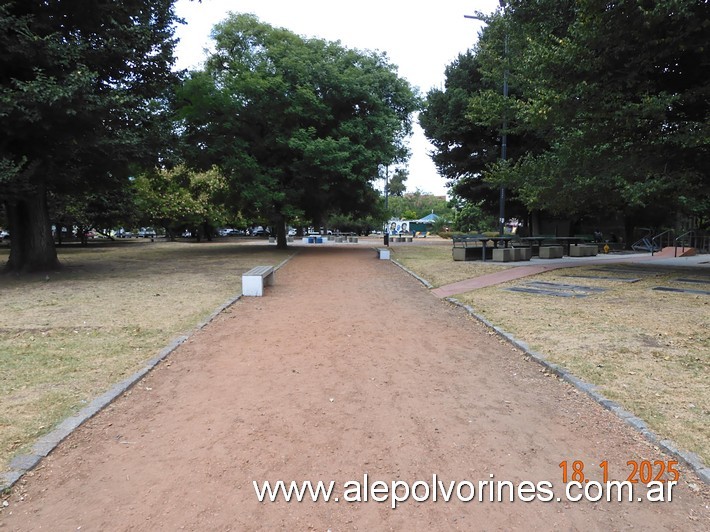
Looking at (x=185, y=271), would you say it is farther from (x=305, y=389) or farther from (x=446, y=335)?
(x=305, y=389)

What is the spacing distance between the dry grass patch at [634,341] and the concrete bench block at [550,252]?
30.1 ft

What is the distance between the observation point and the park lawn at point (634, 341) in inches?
149

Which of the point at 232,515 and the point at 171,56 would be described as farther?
the point at 171,56

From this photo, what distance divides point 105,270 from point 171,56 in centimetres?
741

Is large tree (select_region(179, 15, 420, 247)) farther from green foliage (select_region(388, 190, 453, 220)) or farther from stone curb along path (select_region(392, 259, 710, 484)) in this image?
green foliage (select_region(388, 190, 453, 220))

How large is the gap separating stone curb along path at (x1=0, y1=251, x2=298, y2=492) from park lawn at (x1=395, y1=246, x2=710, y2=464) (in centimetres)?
440

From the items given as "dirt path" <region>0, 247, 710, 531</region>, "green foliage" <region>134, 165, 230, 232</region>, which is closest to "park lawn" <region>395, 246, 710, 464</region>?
"dirt path" <region>0, 247, 710, 531</region>

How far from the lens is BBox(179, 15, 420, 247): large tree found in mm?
21438

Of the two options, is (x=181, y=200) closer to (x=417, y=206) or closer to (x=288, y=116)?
(x=288, y=116)

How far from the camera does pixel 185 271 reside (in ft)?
49.3

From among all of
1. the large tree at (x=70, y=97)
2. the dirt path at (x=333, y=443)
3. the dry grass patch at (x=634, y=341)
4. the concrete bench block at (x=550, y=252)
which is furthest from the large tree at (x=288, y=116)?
the dirt path at (x=333, y=443)

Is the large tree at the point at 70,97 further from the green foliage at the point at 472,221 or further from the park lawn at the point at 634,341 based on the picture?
the green foliage at the point at 472,221

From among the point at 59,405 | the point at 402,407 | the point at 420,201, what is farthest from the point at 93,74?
the point at 420,201

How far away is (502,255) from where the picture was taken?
1764cm
